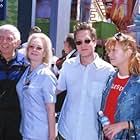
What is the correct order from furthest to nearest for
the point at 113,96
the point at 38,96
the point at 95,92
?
the point at 38,96 < the point at 95,92 < the point at 113,96

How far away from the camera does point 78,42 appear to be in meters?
3.63

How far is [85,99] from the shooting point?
11.7ft

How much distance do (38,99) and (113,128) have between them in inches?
31.7

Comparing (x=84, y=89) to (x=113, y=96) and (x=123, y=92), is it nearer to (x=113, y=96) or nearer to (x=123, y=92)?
(x=113, y=96)

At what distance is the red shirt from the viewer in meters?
3.21

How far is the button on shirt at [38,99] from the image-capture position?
3684mm

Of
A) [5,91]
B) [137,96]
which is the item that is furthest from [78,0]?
[137,96]

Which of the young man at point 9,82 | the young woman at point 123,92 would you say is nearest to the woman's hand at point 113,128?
the young woman at point 123,92

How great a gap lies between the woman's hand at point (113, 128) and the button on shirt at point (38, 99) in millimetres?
686

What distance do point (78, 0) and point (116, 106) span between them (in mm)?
8325

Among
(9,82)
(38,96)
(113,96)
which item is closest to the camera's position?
(113,96)

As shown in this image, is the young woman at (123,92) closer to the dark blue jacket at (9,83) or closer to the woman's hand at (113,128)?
the woman's hand at (113,128)

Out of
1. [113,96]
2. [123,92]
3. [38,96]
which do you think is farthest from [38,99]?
[123,92]

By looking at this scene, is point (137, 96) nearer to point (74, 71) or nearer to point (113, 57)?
point (113, 57)
